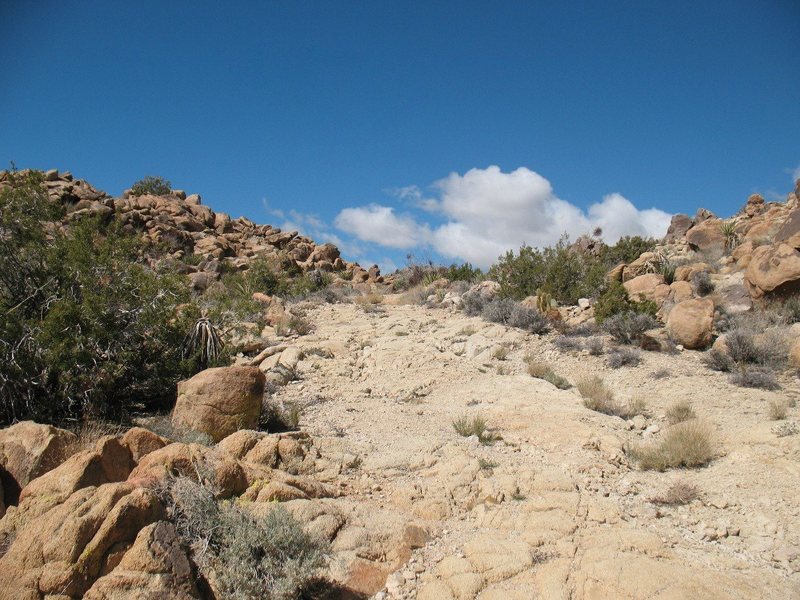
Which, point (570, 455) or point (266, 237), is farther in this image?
point (266, 237)

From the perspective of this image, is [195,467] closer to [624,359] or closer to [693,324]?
[624,359]

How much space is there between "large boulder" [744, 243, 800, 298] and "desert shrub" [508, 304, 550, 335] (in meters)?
4.54

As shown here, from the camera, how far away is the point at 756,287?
11227mm

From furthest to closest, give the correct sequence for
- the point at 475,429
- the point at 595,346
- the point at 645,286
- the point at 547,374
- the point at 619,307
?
the point at 645,286, the point at 619,307, the point at 595,346, the point at 547,374, the point at 475,429

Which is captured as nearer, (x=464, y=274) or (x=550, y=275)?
(x=550, y=275)

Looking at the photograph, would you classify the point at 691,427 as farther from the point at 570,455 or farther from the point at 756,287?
the point at 756,287

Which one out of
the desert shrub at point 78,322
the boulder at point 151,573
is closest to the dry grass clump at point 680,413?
the boulder at point 151,573

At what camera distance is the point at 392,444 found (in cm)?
648

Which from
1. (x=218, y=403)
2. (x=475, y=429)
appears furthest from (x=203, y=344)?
(x=475, y=429)

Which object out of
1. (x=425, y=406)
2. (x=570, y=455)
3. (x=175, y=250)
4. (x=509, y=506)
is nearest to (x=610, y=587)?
(x=509, y=506)

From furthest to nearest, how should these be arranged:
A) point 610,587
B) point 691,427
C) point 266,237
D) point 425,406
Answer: point 266,237 → point 425,406 → point 691,427 → point 610,587

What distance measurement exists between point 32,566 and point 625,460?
19.2 feet

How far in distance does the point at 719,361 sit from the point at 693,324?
124cm

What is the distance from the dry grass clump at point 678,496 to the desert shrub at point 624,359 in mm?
4690
